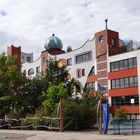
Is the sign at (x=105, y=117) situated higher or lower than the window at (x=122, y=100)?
lower

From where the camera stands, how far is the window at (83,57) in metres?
75.2

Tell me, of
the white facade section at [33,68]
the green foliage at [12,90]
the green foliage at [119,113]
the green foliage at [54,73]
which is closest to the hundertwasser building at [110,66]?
the green foliage at [119,113]

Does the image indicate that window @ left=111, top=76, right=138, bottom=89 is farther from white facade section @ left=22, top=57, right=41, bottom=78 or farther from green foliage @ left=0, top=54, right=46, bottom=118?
white facade section @ left=22, top=57, right=41, bottom=78

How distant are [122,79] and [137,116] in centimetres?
722

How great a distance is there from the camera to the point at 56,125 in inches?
1416

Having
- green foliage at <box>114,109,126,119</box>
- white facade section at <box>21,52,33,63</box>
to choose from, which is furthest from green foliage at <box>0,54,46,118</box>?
white facade section at <box>21,52,33,63</box>

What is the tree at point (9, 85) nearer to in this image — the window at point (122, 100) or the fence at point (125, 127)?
the fence at point (125, 127)

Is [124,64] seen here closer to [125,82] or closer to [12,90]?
[125,82]

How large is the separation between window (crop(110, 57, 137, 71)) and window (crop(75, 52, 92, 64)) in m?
6.60

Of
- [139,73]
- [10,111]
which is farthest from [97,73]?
[10,111]

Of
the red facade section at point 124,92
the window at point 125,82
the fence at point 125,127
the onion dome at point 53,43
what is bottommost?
the fence at point 125,127

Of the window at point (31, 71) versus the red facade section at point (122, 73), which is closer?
the red facade section at point (122, 73)

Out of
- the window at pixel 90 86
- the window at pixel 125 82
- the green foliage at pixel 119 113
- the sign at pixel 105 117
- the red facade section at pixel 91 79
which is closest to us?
the sign at pixel 105 117

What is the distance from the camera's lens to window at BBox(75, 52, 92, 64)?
75.2 meters
